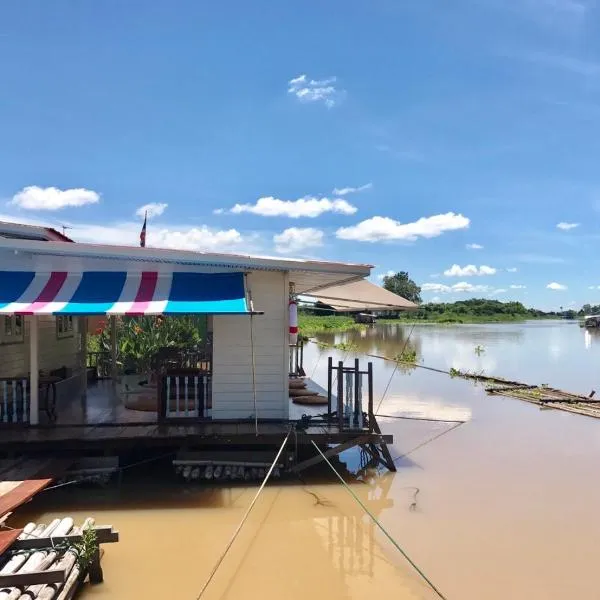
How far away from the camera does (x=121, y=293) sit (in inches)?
312

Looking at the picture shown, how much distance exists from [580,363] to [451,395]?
13744 millimetres

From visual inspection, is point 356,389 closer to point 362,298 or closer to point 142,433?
point 362,298

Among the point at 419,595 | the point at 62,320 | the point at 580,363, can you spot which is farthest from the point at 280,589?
the point at 580,363

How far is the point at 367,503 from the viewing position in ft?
25.2

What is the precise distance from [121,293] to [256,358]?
2.19m

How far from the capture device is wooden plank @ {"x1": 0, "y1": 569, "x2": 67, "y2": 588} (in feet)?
14.4

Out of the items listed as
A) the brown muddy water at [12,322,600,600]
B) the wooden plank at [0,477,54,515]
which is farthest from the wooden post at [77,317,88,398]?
A: the wooden plank at [0,477,54,515]

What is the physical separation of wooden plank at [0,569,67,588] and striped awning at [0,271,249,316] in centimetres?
331

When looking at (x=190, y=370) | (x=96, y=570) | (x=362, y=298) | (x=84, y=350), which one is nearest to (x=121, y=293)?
(x=190, y=370)

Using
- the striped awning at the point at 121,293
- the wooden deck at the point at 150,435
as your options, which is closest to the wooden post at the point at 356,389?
the wooden deck at the point at 150,435

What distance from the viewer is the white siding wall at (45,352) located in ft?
30.1

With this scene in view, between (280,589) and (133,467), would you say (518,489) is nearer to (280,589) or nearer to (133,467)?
(280,589)

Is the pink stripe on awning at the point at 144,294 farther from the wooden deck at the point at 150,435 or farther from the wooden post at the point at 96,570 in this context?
the wooden post at the point at 96,570

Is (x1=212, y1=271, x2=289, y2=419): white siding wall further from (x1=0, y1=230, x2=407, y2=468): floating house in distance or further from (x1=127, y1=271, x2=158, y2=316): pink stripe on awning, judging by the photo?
(x1=127, y1=271, x2=158, y2=316): pink stripe on awning
